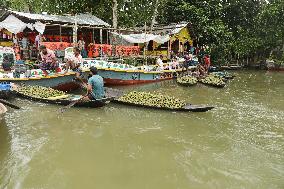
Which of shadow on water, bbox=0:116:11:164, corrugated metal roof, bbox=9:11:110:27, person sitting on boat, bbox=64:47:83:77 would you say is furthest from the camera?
corrugated metal roof, bbox=9:11:110:27

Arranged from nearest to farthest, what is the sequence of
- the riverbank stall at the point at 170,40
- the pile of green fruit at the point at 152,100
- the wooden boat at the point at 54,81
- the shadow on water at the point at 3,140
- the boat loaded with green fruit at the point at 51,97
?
the shadow on water at the point at 3,140 → the boat loaded with green fruit at the point at 51,97 → the pile of green fruit at the point at 152,100 → the wooden boat at the point at 54,81 → the riverbank stall at the point at 170,40

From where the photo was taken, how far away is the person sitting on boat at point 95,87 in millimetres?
12297

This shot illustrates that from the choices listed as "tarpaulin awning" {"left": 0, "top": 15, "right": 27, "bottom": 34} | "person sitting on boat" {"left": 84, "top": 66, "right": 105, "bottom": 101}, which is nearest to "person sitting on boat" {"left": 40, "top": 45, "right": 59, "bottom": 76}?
"person sitting on boat" {"left": 84, "top": 66, "right": 105, "bottom": 101}

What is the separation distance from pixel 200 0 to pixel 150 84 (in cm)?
1266

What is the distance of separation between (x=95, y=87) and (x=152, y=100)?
7.59ft

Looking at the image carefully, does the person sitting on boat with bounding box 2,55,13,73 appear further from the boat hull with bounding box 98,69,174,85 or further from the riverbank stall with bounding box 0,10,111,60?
the boat hull with bounding box 98,69,174,85

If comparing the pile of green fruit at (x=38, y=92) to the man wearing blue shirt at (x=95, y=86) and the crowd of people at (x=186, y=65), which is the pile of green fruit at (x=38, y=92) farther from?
the crowd of people at (x=186, y=65)

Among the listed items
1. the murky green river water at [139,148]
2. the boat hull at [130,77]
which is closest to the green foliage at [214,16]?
the boat hull at [130,77]

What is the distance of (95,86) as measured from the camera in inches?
488

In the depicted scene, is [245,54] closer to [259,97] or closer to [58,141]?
[259,97]

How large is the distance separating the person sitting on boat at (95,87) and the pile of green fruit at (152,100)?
1231 millimetres

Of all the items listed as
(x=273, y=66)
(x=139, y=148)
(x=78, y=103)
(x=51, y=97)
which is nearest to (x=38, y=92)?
(x=51, y=97)

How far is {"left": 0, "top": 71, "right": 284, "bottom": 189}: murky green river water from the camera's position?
24.0 ft

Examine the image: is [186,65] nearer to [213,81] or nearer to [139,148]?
[213,81]
